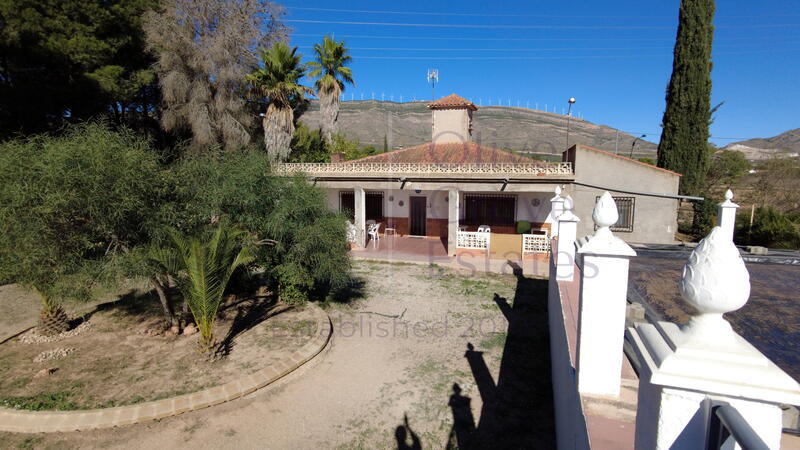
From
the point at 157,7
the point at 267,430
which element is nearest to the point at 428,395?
the point at 267,430

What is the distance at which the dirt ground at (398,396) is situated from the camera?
16.2 feet

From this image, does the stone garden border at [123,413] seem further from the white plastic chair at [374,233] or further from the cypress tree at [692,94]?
the cypress tree at [692,94]

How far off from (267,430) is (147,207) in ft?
13.8

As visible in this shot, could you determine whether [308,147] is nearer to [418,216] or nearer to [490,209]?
[418,216]

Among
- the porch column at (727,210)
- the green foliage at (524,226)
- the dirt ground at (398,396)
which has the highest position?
the porch column at (727,210)

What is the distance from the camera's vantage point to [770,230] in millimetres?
15023

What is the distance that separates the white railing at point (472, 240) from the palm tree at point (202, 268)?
9620mm

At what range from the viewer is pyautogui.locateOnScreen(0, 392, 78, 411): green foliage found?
17.3 feet

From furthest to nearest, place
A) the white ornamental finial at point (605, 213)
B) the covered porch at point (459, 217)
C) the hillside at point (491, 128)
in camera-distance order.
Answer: the hillside at point (491, 128), the covered porch at point (459, 217), the white ornamental finial at point (605, 213)

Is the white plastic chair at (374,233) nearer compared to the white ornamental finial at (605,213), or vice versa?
the white ornamental finial at (605,213)

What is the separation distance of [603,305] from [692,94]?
21986 mm

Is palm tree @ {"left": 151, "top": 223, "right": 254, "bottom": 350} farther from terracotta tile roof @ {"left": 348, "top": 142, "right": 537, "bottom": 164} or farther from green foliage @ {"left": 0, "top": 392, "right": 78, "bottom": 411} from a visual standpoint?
terracotta tile roof @ {"left": 348, "top": 142, "right": 537, "bottom": 164}

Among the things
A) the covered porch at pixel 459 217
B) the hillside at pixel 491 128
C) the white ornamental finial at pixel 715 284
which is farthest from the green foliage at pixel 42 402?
the hillside at pixel 491 128

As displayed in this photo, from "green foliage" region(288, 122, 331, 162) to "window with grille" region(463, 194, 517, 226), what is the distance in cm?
1080
